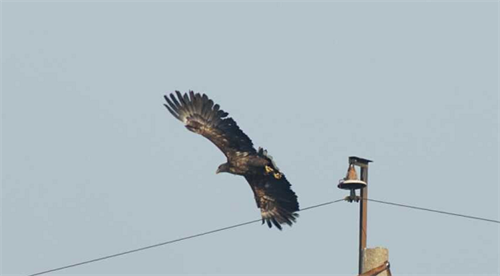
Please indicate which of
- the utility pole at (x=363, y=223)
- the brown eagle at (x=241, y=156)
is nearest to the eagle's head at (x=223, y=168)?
the brown eagle at (x=241, y=156)

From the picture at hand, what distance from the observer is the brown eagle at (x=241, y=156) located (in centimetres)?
2111

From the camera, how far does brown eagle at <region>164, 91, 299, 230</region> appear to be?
21.1 m

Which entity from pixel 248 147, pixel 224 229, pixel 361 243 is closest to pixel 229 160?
pixel 248 147

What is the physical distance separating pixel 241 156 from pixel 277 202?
98cm

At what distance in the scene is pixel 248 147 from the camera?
21.5 meters

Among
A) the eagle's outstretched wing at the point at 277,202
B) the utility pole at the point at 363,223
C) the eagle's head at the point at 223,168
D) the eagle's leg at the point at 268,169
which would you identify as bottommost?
the utility pole at the point at 363,223

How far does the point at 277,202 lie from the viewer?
21.2 m

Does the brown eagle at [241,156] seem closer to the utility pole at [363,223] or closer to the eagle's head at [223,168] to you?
the eagle's head at [223,168]

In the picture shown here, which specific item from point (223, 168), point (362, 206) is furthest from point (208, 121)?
point (362, 206)

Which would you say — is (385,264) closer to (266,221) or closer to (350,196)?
(350,196)

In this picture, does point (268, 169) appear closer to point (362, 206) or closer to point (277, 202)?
point (277, 202)

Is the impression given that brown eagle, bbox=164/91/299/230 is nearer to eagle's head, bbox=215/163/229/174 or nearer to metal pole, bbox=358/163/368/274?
eagle's head, bbox=215/163/229/174

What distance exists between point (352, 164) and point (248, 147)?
4.40m

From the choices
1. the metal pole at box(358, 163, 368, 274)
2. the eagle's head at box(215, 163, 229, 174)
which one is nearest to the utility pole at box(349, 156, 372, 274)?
the metal pole at box(358, 163, 368, 274)
